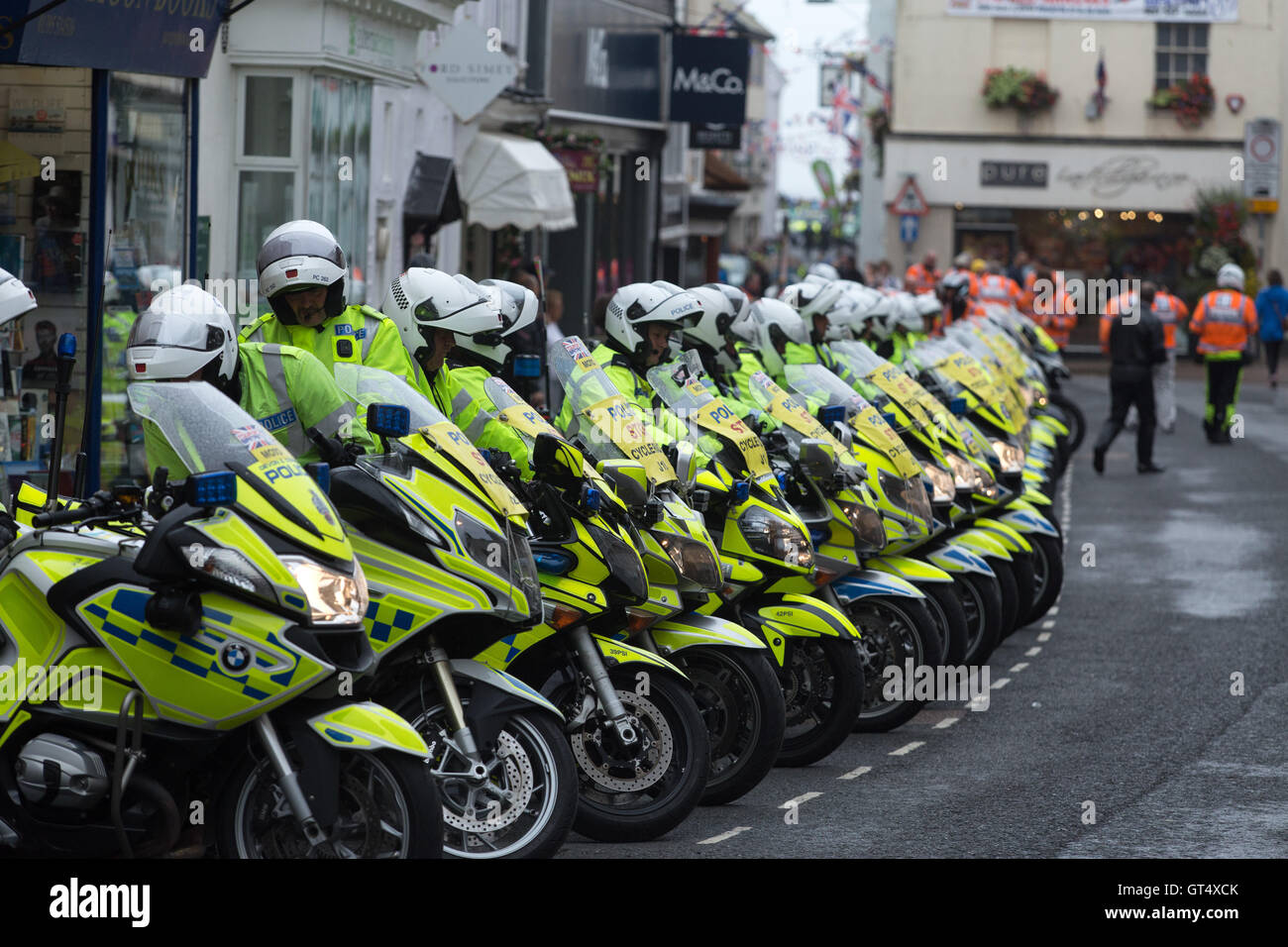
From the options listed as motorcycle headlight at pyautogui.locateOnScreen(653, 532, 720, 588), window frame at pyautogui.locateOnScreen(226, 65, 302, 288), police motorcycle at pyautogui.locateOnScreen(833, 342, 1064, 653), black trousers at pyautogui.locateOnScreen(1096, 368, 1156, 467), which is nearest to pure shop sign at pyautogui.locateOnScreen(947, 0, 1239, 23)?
black trousers at pyautogui.locateOnScreen(1096, 368, 1156, 467)

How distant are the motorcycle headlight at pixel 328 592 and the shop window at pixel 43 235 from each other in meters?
6.39

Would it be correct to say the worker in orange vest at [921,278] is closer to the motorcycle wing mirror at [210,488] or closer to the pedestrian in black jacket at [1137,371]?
the pedestrian in black jacket at [1137,371]

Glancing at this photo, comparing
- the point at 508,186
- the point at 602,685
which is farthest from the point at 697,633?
the point at 508,186

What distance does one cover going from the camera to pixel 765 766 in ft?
24.6

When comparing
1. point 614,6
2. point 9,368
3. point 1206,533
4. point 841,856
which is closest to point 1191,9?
point 614,6

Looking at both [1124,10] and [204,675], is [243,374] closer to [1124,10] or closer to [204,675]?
[204,675]

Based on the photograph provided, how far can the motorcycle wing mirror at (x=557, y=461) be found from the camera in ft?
21.9

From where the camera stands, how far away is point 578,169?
2548 cm

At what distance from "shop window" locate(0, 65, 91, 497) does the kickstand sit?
20.2 ft

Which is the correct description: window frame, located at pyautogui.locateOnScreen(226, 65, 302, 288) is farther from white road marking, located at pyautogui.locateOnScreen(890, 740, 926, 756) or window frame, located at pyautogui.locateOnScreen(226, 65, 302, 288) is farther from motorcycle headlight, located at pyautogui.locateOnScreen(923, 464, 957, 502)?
white road marking, located at pyautogui.locateOnScreen(890, 740, 926, 756)

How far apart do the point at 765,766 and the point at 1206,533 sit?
32.5 feet

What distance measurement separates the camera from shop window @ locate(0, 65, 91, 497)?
38.4ft

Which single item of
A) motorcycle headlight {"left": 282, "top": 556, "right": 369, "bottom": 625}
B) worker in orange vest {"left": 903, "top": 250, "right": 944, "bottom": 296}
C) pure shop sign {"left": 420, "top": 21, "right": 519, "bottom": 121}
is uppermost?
pure shop sign {"left": 420, "top": 21, "right": 519, "bottom": 121}
